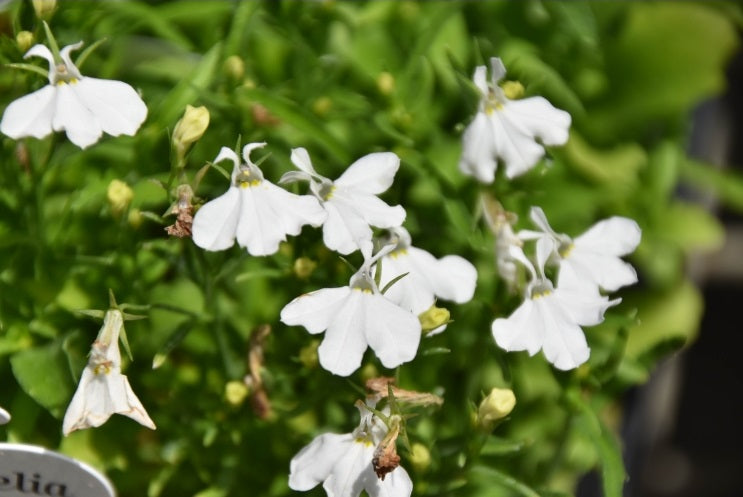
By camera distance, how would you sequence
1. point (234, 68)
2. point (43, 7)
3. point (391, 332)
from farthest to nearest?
point (234, 68) → point (43, 7) → point (391, 332)

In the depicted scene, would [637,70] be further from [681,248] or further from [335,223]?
[335,223]

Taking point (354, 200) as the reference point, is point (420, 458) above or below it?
below

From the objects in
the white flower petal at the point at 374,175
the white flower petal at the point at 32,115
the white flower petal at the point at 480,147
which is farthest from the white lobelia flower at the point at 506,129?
the white flower petal at the point at 32,115

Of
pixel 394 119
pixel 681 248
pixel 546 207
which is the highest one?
pixel 394 119

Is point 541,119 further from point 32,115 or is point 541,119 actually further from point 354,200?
point 32,115

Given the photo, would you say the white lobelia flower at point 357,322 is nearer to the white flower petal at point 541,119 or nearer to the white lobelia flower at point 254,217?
the white lobelia flower at point 254,217

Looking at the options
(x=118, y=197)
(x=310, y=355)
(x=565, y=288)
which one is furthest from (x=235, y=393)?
(x=565, y=288)

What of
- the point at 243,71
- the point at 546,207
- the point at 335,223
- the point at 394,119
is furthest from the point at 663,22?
the point at 335,223

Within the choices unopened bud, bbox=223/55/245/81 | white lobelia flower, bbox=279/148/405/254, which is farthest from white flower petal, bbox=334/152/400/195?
unopened bud, bbox=223/55/245/81
